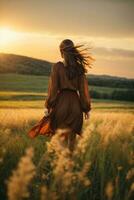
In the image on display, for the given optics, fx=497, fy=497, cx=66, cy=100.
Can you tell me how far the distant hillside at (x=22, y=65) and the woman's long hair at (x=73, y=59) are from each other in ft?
52.8

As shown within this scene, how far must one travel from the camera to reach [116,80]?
17328mm

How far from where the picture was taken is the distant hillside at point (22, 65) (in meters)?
20.2

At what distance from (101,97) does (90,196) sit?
13.5 meters

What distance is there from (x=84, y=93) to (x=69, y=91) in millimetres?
119

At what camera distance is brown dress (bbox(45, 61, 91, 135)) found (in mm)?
3430

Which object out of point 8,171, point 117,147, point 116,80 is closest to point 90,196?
point 8,171

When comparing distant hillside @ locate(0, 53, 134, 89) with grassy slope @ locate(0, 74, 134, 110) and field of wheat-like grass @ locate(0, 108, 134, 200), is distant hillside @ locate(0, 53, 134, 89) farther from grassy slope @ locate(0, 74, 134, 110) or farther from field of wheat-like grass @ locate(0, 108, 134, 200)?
field of wheat-like grass @ locate(0, 108, 134, 200)

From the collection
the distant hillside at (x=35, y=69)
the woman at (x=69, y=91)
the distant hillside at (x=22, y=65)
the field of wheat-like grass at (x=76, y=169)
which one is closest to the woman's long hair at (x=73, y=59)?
the woman at (x=69, y=91)

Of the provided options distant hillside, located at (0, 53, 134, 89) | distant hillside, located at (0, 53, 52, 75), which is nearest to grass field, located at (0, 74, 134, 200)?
distant hillside, located at (0, 53, 134, 89)

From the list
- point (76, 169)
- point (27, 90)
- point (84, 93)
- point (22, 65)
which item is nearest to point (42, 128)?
point (84, 93)

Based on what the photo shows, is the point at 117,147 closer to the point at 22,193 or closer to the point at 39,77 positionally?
the point at 22,193

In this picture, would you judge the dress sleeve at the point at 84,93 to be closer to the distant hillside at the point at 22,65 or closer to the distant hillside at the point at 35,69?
the distant hillside at the point at 35,69

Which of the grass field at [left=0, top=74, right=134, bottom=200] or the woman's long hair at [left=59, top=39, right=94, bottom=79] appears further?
the woman's long hair at [left=59, top=39, right=94, bottom=79]

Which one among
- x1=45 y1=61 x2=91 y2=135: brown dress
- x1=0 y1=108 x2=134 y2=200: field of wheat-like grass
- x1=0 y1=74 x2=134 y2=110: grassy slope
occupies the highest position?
x1=45 y1=61 x2=91 y2=135: brown dress
